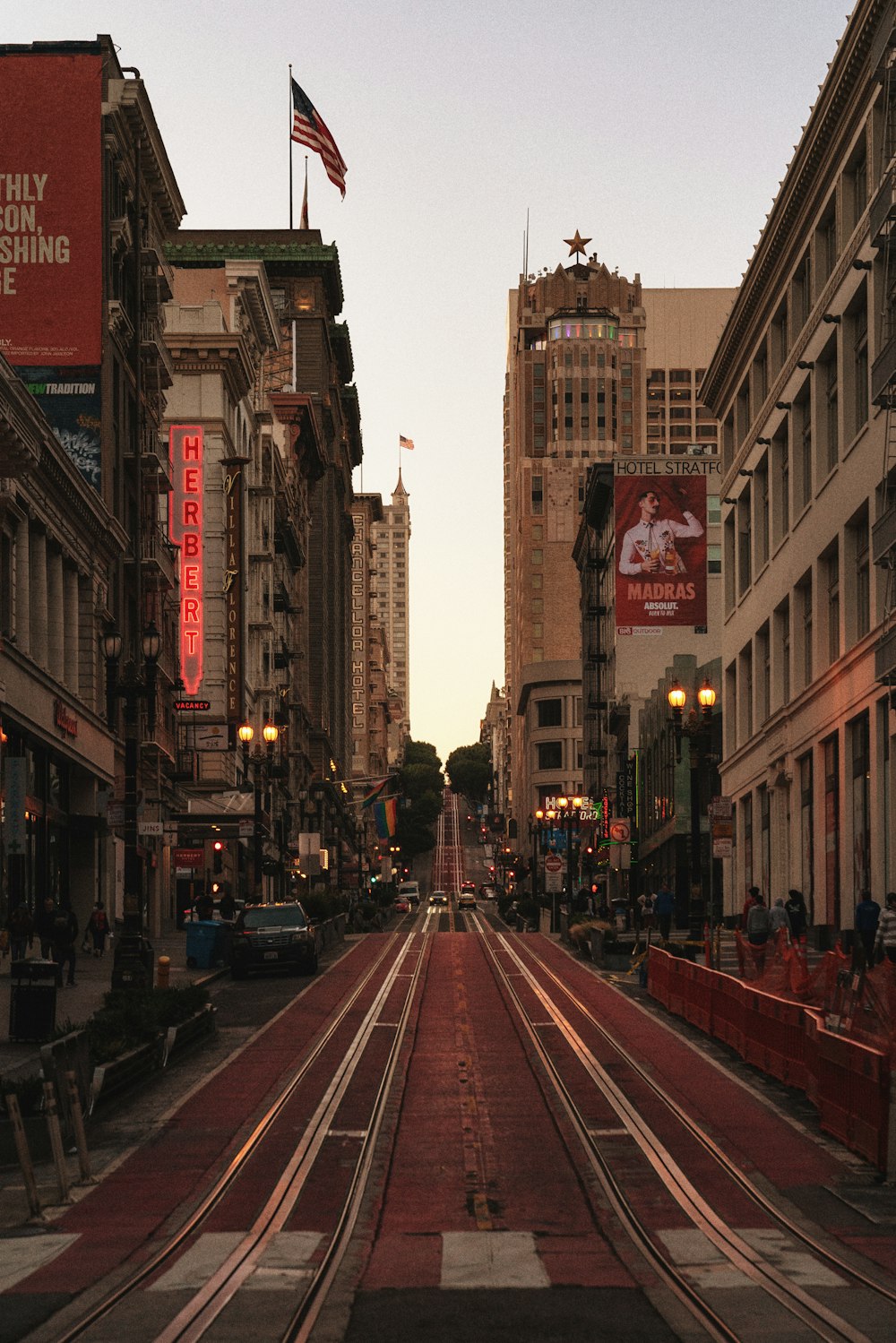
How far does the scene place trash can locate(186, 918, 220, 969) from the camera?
151ft

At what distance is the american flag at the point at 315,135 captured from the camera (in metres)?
96.1

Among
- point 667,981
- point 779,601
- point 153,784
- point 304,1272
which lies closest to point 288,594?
point 153,784

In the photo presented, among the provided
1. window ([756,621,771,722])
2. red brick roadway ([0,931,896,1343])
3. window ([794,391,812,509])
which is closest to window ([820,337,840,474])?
window ([794,391,812,509])

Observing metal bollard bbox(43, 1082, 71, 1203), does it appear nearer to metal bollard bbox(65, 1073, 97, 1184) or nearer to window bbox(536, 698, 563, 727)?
metal bollard bbox(65, 1073, 97, 1184)

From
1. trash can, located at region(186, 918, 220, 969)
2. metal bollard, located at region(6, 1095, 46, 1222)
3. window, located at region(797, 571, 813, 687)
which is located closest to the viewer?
metal bollard, located at region(6, 1095, 46, 1222)

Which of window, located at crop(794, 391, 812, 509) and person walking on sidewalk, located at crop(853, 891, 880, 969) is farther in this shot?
window, located at crop(794, 391, 812, 509)

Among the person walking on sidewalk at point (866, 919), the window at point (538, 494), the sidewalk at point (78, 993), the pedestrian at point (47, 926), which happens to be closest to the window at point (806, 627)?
the person walking on sidewalk at point (866, 919)

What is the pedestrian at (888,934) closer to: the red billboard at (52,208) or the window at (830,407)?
the window at (830,407)

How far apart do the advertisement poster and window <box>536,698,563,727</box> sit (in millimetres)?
80651

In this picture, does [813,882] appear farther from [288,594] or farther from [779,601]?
[288,594]

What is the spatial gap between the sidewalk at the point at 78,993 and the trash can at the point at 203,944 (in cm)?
29

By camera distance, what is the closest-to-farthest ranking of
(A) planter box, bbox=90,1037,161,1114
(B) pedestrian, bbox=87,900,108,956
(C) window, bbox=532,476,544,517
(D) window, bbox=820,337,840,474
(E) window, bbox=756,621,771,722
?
(A) planter box, bbox=90,1037,161,1114 → (B) pedestrian, bbox=87,900,108,956 → (D) window, bbox=820,337,840,474 → (E) window, bbox=756,621,771,722 → (C) window, bbox=532,476,544,517

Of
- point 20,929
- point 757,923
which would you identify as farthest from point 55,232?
point 757,923

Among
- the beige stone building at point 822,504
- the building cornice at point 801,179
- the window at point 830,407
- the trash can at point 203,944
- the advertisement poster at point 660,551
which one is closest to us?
the beige stone building at point 822,504
